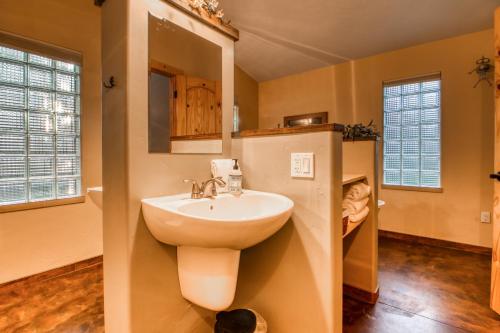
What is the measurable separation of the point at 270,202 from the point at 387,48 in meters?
3.00

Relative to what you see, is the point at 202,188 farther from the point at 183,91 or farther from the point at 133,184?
the point at 183,91

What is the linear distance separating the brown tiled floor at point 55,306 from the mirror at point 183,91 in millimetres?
1306

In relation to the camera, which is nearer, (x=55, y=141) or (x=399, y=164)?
(x=55, y=141)

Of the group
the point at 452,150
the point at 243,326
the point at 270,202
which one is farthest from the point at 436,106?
the point at 243,326

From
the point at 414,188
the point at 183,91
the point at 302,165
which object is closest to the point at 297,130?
the point at 302,165

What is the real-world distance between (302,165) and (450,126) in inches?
105

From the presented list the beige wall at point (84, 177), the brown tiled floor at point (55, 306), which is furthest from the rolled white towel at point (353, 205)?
the beige wall at point (84, 177)

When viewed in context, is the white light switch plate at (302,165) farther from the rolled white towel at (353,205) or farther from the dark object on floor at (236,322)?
the dark object on floor at (236,322)

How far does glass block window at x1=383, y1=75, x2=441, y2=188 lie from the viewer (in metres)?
2.99

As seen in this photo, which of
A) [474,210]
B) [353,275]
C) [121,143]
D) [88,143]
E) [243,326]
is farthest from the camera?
[474,210]

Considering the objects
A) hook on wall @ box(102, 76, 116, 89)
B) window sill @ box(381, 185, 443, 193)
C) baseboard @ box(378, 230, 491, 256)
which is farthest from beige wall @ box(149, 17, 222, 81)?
baseboard @ box(378, 230, 491, 256)

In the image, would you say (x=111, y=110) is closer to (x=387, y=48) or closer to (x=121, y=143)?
(x=121, y=143)

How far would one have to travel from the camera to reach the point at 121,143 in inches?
43.3

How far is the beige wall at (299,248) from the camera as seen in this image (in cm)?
115
